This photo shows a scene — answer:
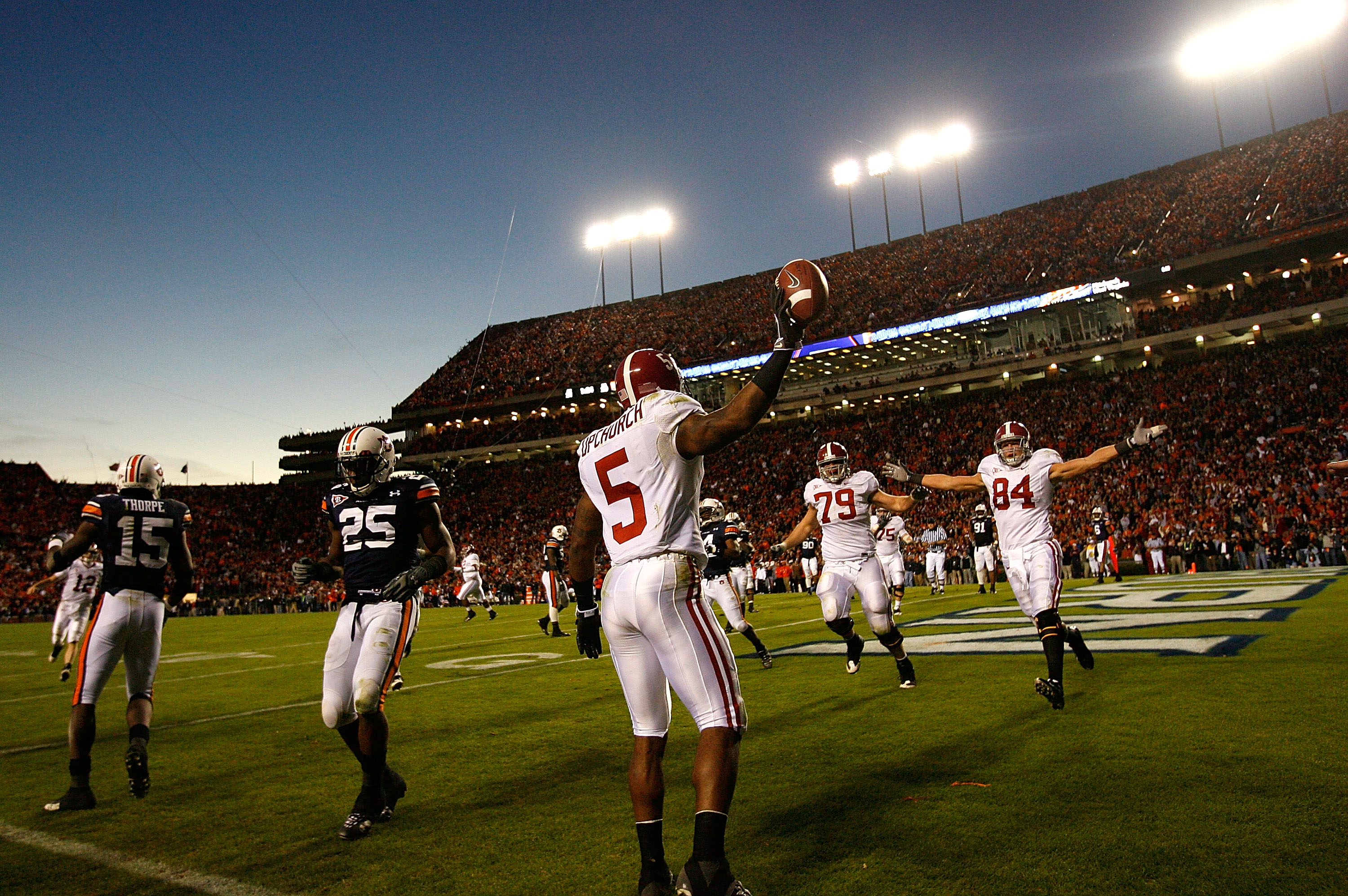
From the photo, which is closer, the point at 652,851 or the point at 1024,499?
the point at 652,851

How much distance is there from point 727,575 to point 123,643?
6376mm

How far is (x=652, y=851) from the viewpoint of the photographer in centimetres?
329

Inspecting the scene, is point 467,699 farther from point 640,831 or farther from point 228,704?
point 640,831

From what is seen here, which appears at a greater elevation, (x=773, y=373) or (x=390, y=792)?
(x=773, y=373)

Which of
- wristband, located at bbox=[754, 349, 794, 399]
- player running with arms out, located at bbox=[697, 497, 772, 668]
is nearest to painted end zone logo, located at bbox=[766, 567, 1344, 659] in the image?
player running with arms out, located at bbox=[697, 497, 772, 668]

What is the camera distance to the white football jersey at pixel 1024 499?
278 inches

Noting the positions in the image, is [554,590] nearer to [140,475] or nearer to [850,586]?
[850,586]

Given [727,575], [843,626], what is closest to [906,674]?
[843,626]

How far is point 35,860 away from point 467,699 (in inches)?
186

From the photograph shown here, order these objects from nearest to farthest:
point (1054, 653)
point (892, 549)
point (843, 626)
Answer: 1. point (1054, 653)
2. point (843, 626)
3. point (892, 549)

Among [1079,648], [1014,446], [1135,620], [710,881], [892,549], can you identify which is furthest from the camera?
[892,549]

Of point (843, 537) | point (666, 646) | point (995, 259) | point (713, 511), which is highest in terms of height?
point (995, 259)

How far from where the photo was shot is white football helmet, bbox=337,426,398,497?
4.98 metres

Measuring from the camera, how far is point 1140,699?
6.29m
